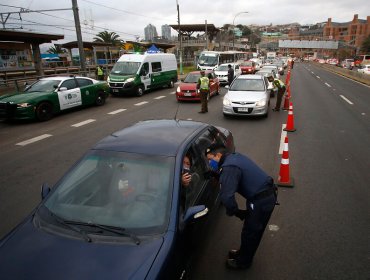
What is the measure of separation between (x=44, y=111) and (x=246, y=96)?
805 centimetres

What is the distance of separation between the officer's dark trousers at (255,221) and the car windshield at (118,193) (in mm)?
988

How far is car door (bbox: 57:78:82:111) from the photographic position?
41.6 ft

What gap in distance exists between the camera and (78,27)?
1933 cm

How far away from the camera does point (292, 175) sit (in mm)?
6438

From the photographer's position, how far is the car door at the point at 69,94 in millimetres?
12674

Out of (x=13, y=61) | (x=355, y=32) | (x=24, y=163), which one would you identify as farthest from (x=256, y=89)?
(x=355, y=32)

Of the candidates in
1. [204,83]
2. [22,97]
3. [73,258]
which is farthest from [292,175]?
[22,97]

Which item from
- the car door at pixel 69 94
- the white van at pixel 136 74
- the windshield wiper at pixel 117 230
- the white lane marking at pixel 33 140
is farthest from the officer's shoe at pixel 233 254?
the white van at pixel 136 74

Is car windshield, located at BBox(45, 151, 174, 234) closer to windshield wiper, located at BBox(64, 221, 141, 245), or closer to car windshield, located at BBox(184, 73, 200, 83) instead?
windshield wiper, located at BBox(64, 221, 141, 245)

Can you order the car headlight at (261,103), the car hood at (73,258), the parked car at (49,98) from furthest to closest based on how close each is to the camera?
the car headlight at (261,103), the parked car at (49,98), the car hood at (73,258)

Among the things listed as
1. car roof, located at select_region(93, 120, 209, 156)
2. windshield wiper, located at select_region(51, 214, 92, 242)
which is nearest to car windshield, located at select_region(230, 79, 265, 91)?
car roof, located at select_region(93, 120, 209, 156)

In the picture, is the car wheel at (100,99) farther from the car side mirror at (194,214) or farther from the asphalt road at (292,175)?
the car side mirror at (194,214)

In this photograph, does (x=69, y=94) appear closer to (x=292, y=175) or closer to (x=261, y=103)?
(x=261, y=103)

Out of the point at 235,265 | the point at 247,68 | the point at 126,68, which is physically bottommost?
the point at 235,265
